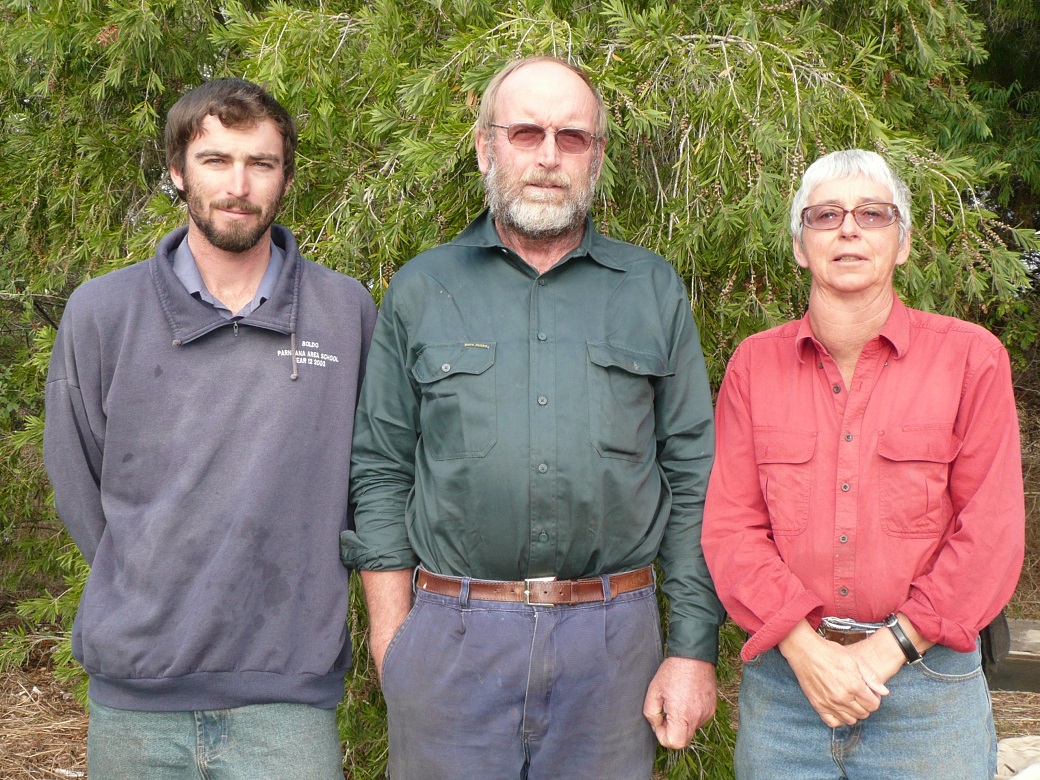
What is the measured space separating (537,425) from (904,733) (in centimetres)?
103

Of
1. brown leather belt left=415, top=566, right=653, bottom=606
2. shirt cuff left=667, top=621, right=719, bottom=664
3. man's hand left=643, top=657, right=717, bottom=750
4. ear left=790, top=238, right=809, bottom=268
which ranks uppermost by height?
ear left=790, top=238, right=809, bottom=268

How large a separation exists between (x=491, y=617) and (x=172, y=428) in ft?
2.86

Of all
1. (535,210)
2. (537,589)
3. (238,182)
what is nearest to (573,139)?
(535,210)

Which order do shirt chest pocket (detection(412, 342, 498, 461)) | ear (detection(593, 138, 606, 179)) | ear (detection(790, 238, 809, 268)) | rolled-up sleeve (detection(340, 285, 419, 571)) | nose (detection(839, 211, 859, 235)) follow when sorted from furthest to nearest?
ear (detection(593, 138, 606, 179)) < rolled-up sleeve (detection(340, 285, 419, 571)) < shirt chest pocket (detection(412, 342, 498, 461)) < ear (detection(790, 238, 809, 268)) < nose (detection(839, 211, 859, 235))

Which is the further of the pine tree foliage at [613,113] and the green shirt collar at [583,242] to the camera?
the pine tree foliage at [613,113]

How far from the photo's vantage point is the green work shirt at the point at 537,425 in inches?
94.7

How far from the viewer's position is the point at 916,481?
84.3 inches

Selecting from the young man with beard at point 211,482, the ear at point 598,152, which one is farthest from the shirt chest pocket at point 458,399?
the ear at point 598,152

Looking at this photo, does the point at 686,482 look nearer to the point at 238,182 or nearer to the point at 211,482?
the point at 211,482

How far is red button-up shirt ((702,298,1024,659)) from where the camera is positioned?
208cm

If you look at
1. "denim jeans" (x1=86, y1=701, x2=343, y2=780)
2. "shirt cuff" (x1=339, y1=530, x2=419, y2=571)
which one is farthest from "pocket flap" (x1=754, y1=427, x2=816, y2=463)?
"denim jeans" (x1=86, y1=701, x2=343, y2=780)

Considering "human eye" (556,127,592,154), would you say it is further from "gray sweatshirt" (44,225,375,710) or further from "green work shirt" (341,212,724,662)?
"gray sweatshirt" (44,225,375,710)

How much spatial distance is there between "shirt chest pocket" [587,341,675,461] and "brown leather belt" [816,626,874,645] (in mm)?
587

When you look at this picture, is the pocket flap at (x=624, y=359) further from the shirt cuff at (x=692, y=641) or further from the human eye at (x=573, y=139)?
the shirt cuff at (x=692, y=641)
